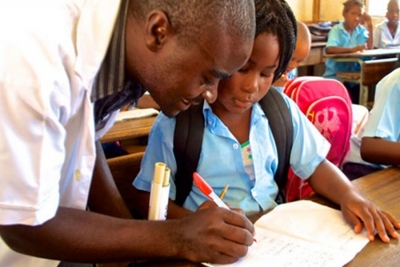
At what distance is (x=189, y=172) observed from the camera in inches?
42.5

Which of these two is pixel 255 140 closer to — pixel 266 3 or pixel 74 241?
pixel 266 3

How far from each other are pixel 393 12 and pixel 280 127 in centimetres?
666

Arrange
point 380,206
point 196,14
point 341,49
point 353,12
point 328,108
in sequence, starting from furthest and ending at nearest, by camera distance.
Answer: point 353,12 → point 341,49 → point 328,108 → point 380,206 → point 196,14

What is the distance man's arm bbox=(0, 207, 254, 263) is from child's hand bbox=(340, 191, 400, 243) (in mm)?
245

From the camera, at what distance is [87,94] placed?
2.15ft

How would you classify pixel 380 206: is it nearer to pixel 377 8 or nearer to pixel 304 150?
pixel 304 150

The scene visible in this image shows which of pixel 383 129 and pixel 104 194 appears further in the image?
pixel 383 129

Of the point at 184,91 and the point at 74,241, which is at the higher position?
the point at 184,91

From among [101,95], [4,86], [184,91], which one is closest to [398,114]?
[184,91]

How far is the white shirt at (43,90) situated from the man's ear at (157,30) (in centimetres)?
6

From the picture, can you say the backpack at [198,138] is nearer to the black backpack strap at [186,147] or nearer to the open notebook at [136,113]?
the black backpack strap at [186,147]

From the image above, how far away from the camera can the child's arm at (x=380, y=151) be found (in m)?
1.29

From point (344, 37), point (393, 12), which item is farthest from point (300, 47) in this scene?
point (393, 12)

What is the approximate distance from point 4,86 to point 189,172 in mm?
597
